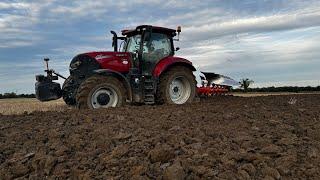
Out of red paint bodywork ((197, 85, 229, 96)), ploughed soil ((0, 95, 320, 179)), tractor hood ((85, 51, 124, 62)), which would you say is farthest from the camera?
red paint bodywork ((197, 85, 229, 96))

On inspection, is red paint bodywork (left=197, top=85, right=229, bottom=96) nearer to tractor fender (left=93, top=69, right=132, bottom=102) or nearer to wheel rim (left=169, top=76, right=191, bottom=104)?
wheel rim (left=169, top=76, right=191, bottom=104)

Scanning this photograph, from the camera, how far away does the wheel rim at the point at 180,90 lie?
48.7 ft

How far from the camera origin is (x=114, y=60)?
13.7 meters

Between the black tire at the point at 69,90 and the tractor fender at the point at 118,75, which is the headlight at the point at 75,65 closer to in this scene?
the black tire at the point at 69,90

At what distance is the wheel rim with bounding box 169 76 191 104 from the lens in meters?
14.8

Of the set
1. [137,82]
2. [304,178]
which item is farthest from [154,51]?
[304,178]

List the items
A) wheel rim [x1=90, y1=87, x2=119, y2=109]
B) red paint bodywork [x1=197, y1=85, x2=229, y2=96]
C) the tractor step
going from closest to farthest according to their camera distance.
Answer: wheel rim [x1=90, y1=87, x2=119, y2=109]
the tractor step
red paint bodywork [x1=197, y1=85, x2=229, y2=96]

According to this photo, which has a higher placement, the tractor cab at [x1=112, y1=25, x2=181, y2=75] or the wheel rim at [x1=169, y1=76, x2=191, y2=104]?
the tractor cab at [x1=112, y1=25, x2=181, y2=75]

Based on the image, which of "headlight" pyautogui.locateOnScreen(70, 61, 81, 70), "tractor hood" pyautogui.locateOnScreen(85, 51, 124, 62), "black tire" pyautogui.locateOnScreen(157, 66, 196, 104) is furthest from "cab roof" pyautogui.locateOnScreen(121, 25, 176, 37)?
"headlight" pyautogui.locateOnScreen(70, 61, 81, 70)

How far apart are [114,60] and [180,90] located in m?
2.35

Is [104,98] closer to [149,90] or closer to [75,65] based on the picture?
[75,65]

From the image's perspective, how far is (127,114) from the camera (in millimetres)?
10562

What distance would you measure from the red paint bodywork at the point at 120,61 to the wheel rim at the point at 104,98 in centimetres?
72

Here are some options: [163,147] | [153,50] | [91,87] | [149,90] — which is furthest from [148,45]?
[163,147]
